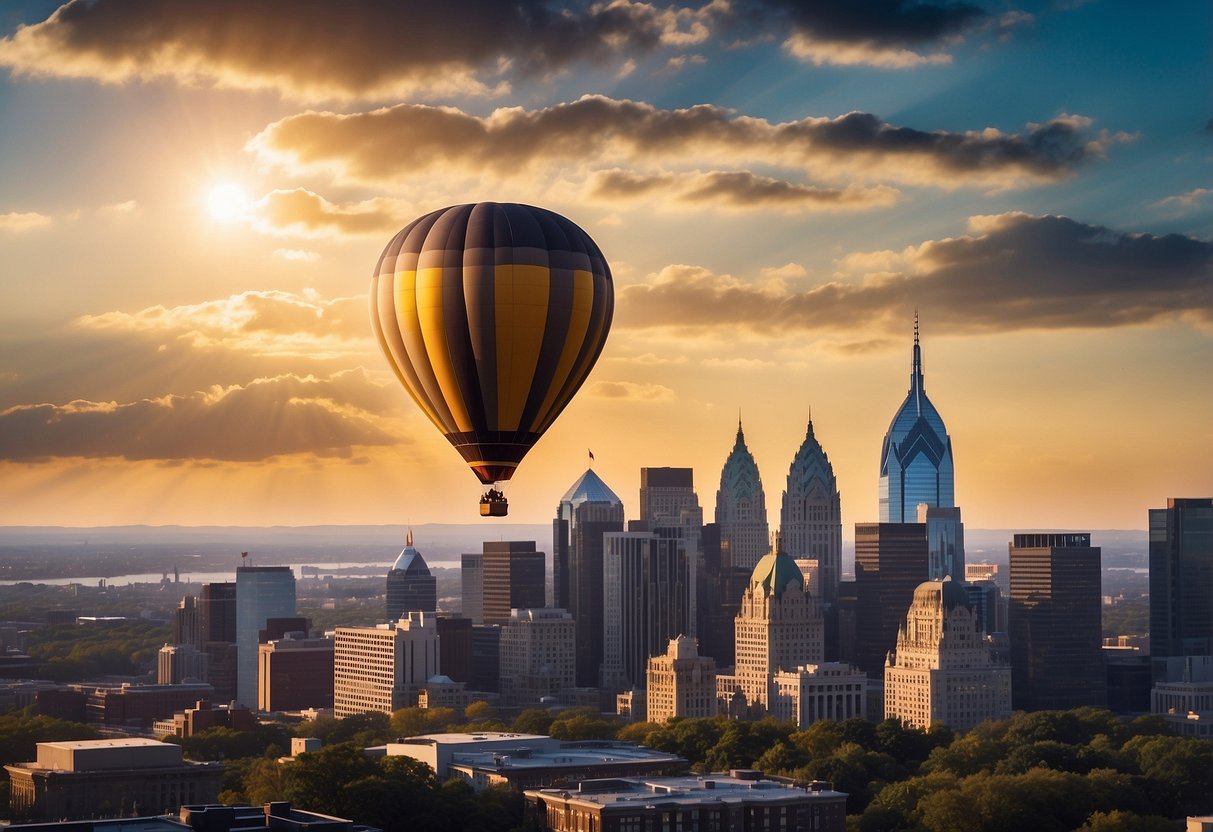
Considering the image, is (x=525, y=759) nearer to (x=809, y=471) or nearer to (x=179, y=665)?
(x=179, y=665)

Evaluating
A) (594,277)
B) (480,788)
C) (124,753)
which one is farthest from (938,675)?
(594,277)

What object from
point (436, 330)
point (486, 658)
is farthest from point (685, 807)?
point (486, 658)

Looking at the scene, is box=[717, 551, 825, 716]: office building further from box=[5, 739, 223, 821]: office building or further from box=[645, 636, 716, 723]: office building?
box=[5, 739, 223, 821]: office building

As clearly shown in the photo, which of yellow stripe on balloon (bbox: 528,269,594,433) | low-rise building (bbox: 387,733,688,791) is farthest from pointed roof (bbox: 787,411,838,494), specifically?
yellow stripe on balloon (bbox: 528,269,594,433)

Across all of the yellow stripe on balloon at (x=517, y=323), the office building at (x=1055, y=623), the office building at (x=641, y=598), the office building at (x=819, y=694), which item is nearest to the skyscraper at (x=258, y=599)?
the office building at (x=641, y=598)

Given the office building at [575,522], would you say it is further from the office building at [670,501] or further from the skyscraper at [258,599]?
the skyscraper at [258,599]
